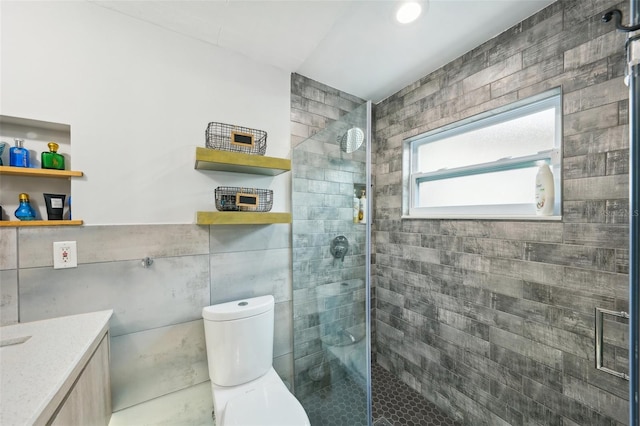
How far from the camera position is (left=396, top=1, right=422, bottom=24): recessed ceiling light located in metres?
1.22

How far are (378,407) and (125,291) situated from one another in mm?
1801

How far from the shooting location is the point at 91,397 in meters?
0.92

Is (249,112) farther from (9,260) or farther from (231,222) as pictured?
(9,260)

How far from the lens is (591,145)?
1076 mm

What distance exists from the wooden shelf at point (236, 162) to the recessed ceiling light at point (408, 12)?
100 centimetres

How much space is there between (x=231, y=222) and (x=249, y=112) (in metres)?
0.78

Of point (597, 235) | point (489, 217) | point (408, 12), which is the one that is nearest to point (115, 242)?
point (408, 12)

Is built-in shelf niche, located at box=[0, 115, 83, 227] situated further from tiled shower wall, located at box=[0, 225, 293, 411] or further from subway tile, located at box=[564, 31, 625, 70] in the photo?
subway tile, located at box=[564, 31, 625, 70]

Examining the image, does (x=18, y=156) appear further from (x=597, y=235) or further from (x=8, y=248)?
(x=597, y=235)

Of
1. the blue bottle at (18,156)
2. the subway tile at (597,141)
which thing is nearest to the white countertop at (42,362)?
the blue bottle at (18,156)

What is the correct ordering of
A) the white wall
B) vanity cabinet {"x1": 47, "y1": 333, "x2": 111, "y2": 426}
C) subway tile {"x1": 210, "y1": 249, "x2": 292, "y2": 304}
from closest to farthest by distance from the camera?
vanity cabinet {"x1": 47, "y1": 333, "x2": 111, "y2": 426} < the white wall < subway tile {"x1": 210, "y1": 249, "x2": 292, "y2": 304}

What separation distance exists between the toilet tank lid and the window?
1.33 m

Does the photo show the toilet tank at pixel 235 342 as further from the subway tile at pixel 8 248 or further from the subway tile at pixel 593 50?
the subway tile at pixel 593 50

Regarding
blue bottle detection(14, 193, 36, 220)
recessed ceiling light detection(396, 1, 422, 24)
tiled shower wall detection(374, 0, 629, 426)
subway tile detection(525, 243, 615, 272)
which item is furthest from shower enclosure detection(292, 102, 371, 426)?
blue bottle detection(14, 193, 36, 220)
